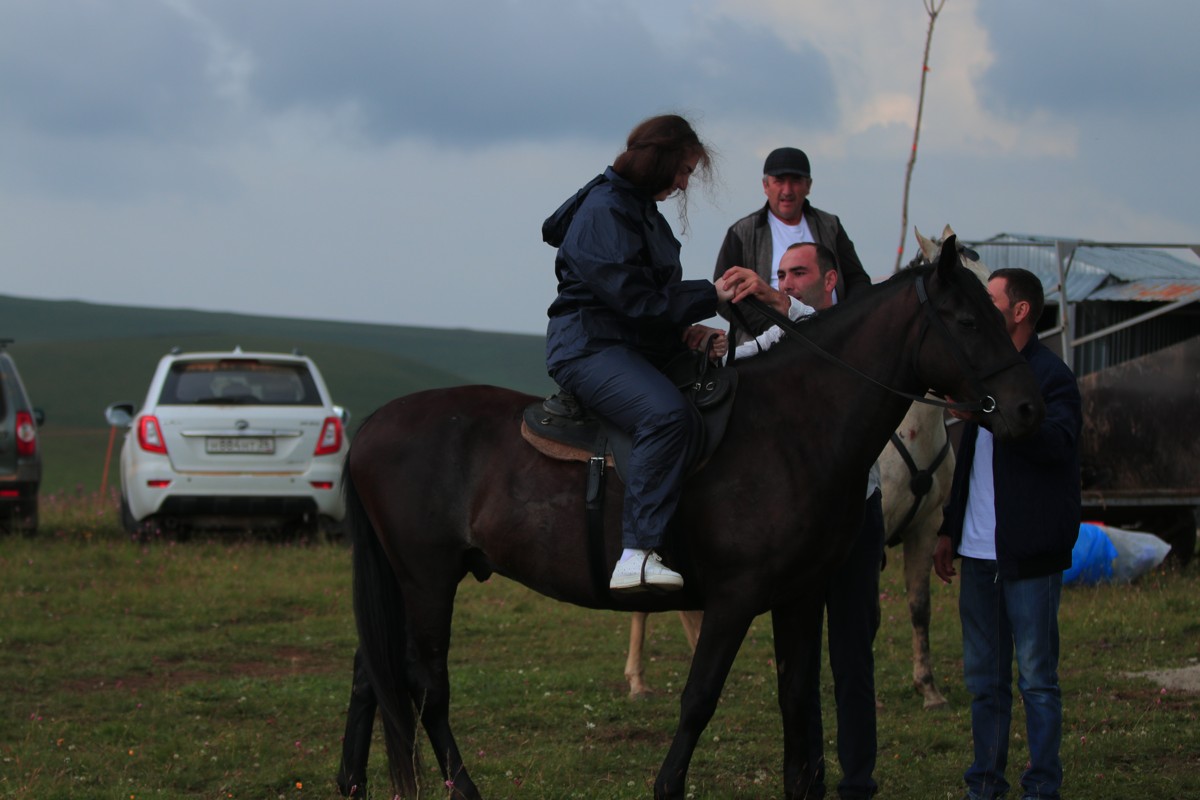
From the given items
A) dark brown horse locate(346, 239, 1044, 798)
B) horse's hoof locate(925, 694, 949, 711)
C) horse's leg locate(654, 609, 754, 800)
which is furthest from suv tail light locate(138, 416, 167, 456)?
horse's leg locate(654, 609, 754, 800)

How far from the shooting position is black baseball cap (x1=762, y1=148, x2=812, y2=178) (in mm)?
5879

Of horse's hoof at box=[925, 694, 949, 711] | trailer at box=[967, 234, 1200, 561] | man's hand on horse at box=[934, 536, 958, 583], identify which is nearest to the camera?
man's hand on horse at box=[934, 536, 958, 583]

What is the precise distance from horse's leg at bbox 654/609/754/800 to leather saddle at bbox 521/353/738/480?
1.82 feet

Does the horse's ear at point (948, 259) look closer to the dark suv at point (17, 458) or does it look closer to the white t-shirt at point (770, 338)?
the white t-shirt at point (770, 338)

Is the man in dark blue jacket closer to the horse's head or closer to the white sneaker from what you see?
the horse's head

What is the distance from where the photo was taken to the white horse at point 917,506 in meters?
7.28

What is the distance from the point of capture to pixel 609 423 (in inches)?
194

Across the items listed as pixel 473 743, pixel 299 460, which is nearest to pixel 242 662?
pixel 473 743

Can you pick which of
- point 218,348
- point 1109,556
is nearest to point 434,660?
point 1109,556

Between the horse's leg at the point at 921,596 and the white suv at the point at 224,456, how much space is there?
282 inches

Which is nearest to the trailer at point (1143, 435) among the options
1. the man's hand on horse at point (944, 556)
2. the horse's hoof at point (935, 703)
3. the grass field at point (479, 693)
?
the grass field at point (479, 693)

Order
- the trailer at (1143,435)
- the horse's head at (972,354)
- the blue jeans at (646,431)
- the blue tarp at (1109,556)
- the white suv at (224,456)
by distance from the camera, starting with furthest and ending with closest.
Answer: the white suv at (224,456), the trailer at (1143,435), the blue tarp at (1109,556), the blue jeans at (646,431), the horse's head at (972,354)

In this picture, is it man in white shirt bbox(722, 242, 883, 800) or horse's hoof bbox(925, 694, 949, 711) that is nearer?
man in white shirt bbox(722, 242, 883, 800)

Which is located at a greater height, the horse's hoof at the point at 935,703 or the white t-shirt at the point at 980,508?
the white t-shirt at the point at 980,508
